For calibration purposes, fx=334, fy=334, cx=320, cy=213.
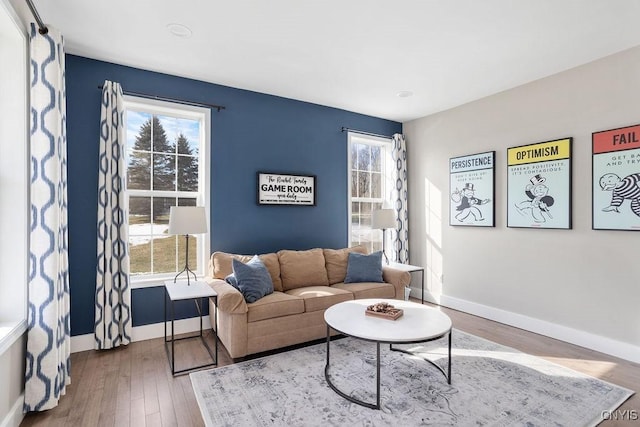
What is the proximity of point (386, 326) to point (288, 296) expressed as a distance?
3.89 feet

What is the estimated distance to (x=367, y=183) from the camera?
5.25m

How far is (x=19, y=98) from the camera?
2229mm

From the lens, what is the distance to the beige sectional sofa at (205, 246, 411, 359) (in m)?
2.91

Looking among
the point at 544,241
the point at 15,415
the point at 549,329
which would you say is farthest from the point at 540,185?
the point at 15,415

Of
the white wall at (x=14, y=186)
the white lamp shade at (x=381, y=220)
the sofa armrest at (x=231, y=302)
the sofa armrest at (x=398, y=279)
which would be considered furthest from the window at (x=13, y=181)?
the white lamp shade at (x=381, y=220)

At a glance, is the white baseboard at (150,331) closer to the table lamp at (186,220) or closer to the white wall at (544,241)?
Result: the table lamp at (186,220)

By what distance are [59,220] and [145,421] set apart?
155 centimetres

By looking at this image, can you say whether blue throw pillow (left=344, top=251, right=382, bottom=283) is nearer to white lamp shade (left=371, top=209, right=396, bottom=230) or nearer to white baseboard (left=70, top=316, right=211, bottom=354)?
white lamp shade (left=371, top=209, right=396, bottom=230)

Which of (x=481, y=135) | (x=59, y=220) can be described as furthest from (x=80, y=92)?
(x=481, y=135)

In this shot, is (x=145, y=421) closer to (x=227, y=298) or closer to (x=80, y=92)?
(x=227, y=298)

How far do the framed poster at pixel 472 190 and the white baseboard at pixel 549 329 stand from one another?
107 cm

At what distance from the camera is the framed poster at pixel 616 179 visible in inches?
117

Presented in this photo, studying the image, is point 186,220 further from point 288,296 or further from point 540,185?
point 540,185

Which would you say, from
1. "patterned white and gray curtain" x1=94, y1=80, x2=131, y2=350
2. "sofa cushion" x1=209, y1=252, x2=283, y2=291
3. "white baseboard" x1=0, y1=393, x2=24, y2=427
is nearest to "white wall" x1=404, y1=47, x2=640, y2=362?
"sofa cushion" x1=209, y1=252, x2=283, y2=291
